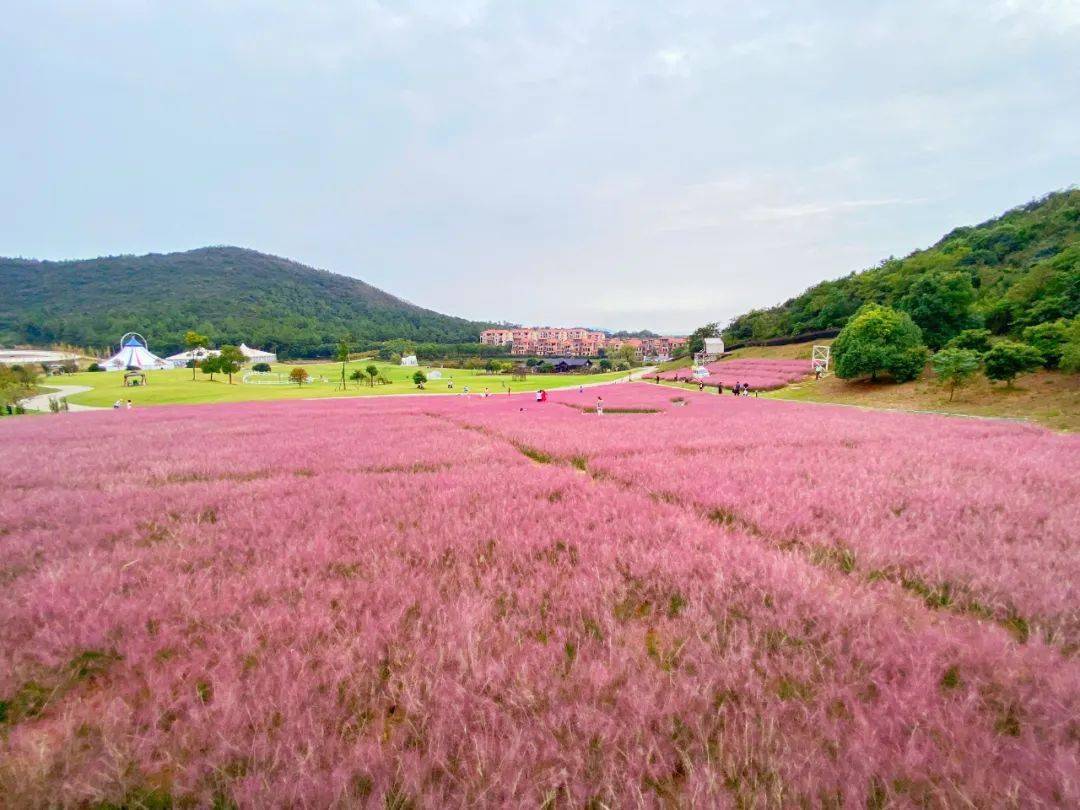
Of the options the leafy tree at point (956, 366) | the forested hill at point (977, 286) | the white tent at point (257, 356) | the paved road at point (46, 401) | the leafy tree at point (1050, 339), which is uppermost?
the forested hill at point (977, 286)

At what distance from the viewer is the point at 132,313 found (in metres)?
155

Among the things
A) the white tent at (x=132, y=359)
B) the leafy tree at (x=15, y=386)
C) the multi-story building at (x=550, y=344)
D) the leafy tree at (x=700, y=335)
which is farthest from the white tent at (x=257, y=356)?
the leafy tree at (x=700, y=335)

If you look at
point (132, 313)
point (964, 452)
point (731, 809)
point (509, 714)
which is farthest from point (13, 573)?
point (132, 313)

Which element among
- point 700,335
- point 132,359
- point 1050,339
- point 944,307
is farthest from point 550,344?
point 1050,339

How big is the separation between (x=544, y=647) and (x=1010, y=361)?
31922 mm

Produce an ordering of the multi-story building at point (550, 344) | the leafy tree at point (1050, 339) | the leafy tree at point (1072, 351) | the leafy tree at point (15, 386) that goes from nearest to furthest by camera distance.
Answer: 1. the leafy tree at point (1072, 351)
2. the leafy tree at point (1050, 339)
3. the leafy tree at point (15, 386)
4. the multi-story building at point (550, 344)

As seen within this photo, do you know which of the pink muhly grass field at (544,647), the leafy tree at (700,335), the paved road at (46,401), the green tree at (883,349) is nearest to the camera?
the pink muhly grass field at (544,647)

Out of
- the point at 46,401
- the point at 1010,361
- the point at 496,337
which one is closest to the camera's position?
the point at 1010,361

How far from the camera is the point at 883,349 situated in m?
31.4

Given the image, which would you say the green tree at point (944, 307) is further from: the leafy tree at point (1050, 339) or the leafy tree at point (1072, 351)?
the leafy tree at point (1072, 351)

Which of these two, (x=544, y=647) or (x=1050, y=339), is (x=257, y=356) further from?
(x=1050, y=339)

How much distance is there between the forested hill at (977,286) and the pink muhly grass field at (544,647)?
4115cm

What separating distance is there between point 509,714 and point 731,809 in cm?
92

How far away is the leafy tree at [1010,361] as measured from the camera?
2219 cm
